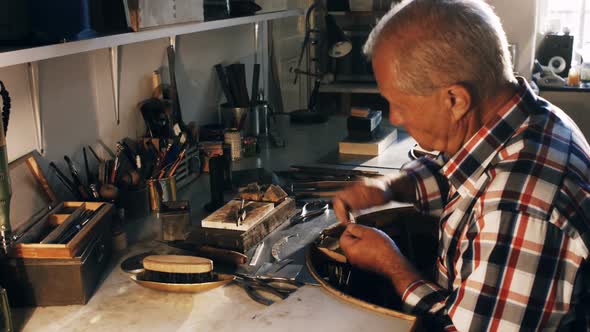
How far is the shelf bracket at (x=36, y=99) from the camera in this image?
5.72 ft

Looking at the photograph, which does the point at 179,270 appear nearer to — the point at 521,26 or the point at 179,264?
the point at 179,264

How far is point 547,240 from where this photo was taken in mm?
1104

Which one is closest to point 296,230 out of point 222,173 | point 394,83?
point 222,173

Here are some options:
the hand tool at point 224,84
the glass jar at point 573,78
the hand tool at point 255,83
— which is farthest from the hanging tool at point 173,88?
the glass jar at point 573,78

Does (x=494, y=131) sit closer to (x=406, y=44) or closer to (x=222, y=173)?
(x=406, y=44)

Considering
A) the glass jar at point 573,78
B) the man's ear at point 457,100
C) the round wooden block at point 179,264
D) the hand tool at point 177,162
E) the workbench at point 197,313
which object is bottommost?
the workbench at point 197,313

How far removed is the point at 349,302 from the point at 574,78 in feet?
10.5

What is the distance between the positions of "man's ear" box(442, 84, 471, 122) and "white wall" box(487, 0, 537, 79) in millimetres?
3169

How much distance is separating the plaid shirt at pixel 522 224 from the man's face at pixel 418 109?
7cm

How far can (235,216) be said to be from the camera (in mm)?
1807

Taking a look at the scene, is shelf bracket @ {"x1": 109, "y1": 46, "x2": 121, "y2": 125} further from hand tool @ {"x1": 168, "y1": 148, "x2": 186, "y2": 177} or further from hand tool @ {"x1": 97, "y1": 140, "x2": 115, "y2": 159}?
hand tool @ {"x1": 168, "y1": 148, "x2": 186, "y2": 177}

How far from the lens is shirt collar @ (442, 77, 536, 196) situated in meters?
1.25

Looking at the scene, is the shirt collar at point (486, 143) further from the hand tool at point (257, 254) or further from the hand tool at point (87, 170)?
the hand tool at point (87, 170)

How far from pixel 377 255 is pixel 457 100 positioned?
45 cm
